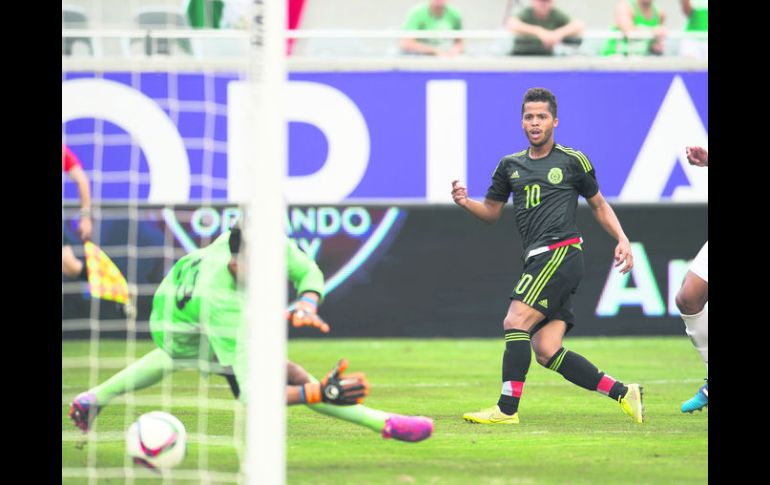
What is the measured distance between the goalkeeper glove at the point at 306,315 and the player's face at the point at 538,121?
2.18 metres

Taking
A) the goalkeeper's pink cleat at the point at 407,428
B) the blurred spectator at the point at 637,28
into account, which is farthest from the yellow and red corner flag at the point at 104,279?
the blurred spectator at the point at 637,28

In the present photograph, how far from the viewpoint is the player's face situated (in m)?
7.40

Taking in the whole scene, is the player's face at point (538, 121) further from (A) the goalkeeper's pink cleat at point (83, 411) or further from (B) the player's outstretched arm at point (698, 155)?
(A) the goalkeeper's pink cleat at point (83, 411)

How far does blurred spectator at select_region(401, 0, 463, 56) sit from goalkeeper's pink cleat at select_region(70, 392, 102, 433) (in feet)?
21.9

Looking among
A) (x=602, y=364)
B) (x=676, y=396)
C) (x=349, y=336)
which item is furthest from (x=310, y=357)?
(x=676, y=396)

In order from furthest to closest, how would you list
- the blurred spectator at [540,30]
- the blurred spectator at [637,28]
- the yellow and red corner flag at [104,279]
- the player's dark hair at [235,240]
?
1. the blurred spectator at [637,28]
2. the blurred spectator at [540,30]
3. the yellow and red corner flag at [104,279]
4. the player's dark hair at [235,240]

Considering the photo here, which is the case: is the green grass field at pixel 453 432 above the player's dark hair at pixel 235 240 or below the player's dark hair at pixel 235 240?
below

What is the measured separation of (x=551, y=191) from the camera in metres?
7.50

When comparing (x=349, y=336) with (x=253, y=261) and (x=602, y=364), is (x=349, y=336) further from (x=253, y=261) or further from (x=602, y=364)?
(x=253, y=261)

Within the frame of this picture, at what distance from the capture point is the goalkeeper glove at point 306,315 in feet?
18.3

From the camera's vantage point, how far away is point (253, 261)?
15.6ft

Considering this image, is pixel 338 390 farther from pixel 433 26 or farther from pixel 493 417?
pixel 433 26
